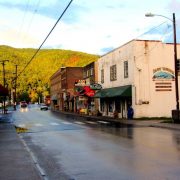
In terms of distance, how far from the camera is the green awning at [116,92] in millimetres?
43906

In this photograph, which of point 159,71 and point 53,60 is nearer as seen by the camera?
point 159,71

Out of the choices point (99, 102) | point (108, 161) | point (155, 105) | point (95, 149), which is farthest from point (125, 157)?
point (99, 102)

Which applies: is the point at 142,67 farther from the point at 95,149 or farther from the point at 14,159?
the point at 14,159

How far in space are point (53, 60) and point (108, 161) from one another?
13551 cm

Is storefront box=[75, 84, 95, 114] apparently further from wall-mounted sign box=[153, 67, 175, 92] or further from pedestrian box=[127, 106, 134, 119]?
wall-mounted sign box=[153, 67, 175, 92]

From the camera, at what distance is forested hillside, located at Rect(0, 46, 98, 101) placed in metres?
103

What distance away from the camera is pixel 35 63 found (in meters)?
118

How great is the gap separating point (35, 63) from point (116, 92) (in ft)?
243

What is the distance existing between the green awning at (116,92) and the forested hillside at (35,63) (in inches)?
1056

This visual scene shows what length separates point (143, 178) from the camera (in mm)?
9719

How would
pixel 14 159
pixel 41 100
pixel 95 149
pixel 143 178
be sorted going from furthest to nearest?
1. pixel 41 100
2. pixel 95 149
3. pixel 14 159
4. pixel 143 178

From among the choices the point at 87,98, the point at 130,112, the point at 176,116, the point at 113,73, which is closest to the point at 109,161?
the point at 176,116

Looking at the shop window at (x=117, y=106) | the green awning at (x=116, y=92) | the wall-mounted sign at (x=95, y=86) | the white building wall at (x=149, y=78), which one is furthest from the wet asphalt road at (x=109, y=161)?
the wall-mounted sign at (x=95, y=86)

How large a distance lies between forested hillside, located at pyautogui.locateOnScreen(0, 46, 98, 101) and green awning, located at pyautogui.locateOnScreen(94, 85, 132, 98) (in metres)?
26.8
